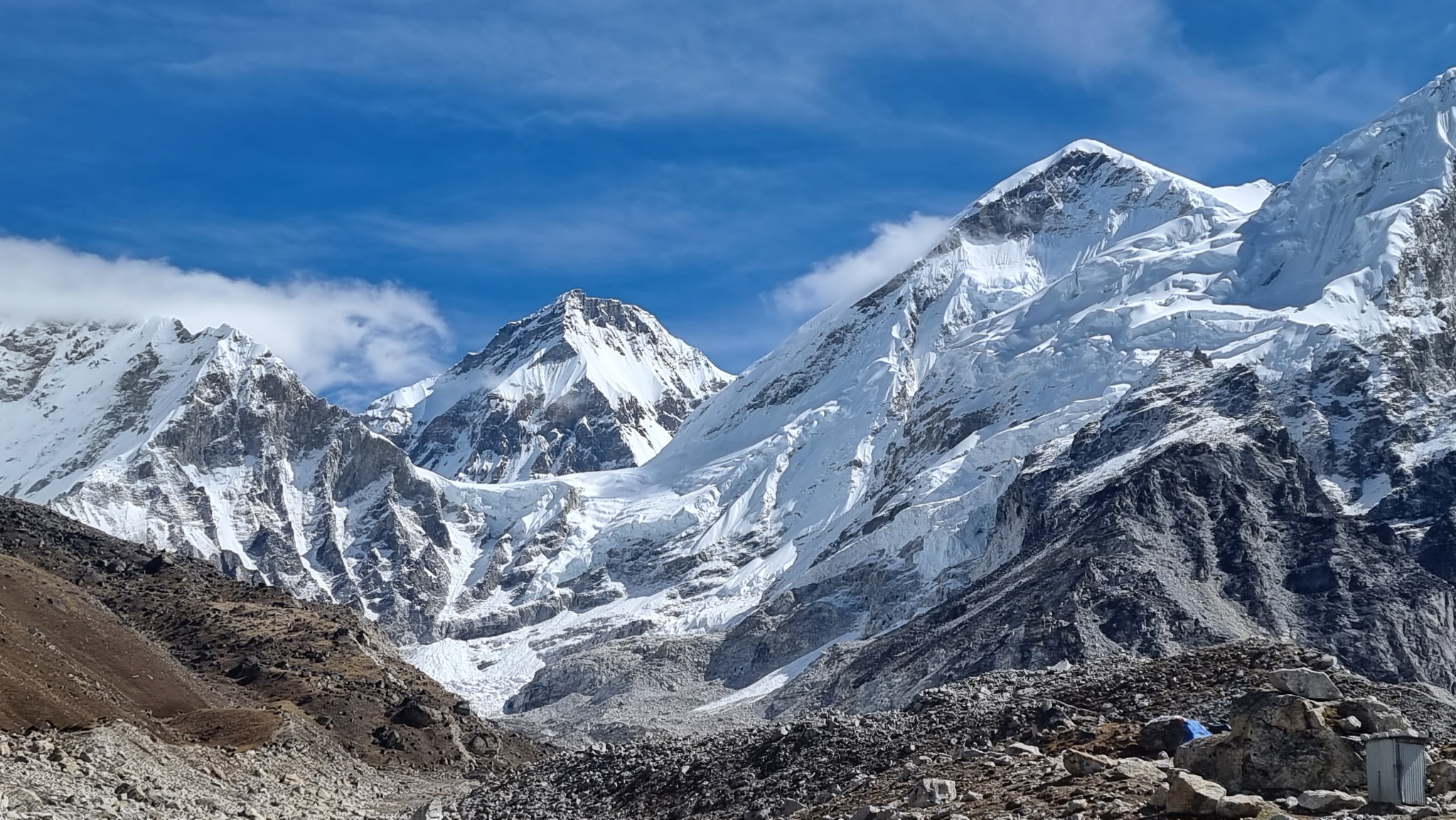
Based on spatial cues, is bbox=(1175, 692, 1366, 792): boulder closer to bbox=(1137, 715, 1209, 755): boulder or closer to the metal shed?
the metal shed

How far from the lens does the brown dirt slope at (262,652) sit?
108 metres

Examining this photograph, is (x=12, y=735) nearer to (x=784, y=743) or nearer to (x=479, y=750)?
(x=784, y=743)

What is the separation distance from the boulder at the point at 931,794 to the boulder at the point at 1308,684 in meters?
8.19

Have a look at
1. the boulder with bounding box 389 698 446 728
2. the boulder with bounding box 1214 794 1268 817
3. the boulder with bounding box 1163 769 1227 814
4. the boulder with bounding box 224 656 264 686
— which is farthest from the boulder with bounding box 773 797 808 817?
the boulder with bounding box 224 656 264 686

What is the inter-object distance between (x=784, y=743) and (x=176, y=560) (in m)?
98.9

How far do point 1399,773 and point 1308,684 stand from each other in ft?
24.7

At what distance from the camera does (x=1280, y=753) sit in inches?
1431

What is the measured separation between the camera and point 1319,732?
36156 mm

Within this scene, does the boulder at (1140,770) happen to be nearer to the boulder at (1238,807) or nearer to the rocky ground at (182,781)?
the boulder at (1238,807)

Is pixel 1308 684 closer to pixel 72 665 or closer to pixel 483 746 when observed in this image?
pixel 72 665

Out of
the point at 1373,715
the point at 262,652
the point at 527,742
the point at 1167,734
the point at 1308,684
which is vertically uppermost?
the point at 262,652

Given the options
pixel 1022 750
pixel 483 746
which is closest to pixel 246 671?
pixel 483 746

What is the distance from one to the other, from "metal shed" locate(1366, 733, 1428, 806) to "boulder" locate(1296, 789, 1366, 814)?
375mm

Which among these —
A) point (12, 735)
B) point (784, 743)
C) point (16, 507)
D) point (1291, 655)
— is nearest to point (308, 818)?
point (12, 735)
